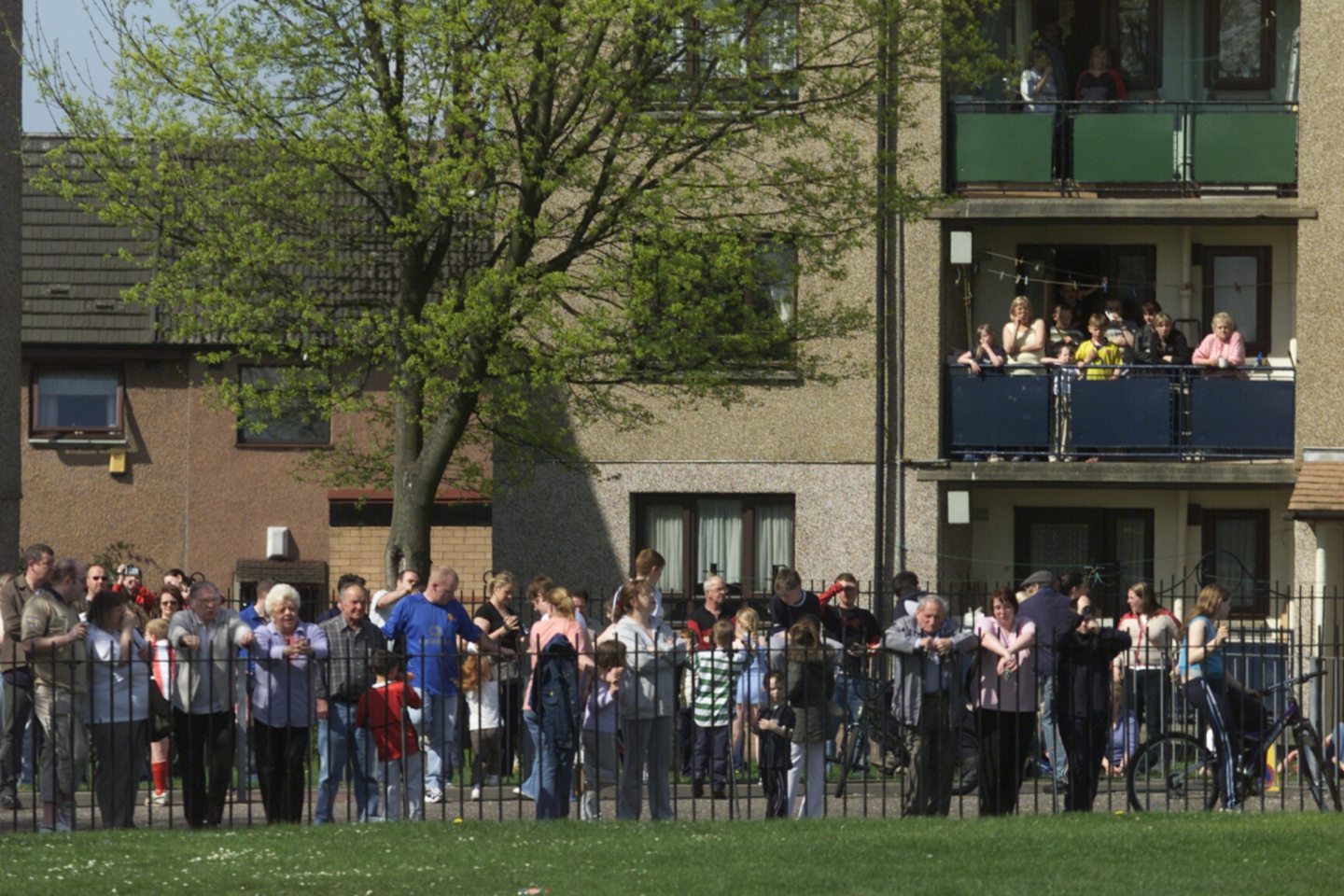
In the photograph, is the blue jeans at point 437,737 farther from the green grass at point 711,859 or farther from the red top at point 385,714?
the green grass at point 711,859

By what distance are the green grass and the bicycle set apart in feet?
4.76

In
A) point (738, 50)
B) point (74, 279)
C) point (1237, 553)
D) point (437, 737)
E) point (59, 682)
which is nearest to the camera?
point (59, 682)

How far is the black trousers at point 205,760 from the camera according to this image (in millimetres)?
13938

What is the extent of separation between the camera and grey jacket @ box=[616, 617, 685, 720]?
46.4ft

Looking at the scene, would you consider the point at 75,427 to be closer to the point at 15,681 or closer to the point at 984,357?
the point at 984,357

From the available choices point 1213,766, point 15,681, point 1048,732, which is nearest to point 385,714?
point 15,681

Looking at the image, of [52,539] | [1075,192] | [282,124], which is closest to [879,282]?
[1075,192]

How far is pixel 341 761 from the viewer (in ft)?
47.1

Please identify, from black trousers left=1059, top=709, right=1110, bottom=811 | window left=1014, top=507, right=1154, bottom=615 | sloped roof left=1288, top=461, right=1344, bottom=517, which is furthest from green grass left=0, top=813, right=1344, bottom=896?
window left=1014, top=507, right=1154, bottom=615

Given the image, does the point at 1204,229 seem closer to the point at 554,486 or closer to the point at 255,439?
the point at 554,486

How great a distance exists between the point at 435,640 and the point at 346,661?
1.77m

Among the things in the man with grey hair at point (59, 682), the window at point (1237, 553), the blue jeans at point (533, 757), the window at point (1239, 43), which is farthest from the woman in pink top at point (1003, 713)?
the window at point (1239, 43)

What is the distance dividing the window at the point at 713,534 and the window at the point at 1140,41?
6524 millimetres

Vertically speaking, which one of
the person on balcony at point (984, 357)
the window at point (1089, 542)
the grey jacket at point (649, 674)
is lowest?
the grey jacket at point (649, 674)
